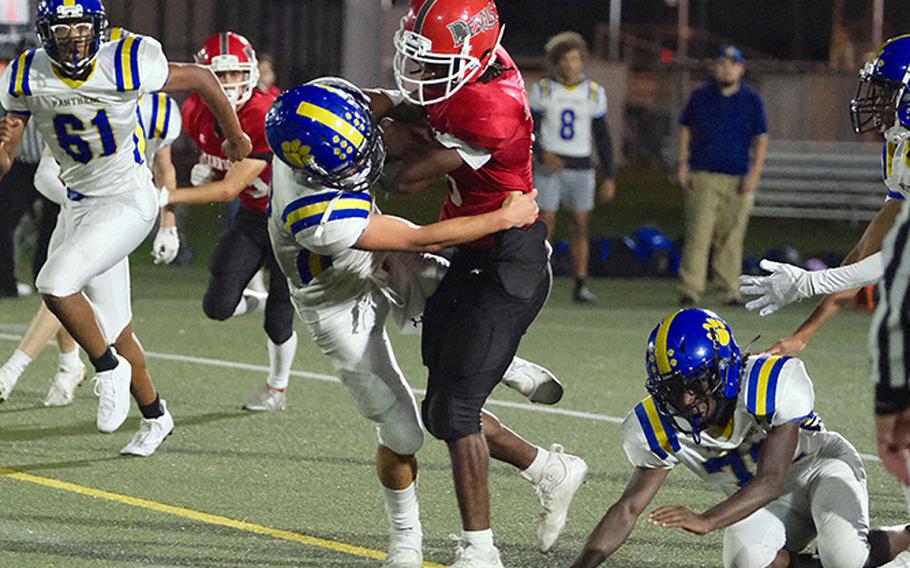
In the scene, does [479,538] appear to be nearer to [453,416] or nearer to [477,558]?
[477,558]

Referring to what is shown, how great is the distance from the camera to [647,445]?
4.11 metres

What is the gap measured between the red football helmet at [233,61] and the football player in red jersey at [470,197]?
234cm

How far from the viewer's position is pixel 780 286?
14.5 ft

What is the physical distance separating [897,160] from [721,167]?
6439mm

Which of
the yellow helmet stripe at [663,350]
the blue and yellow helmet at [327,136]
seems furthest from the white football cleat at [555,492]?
the blue and yellow helmet at [327,136]

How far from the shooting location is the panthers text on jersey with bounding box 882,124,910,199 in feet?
13.4

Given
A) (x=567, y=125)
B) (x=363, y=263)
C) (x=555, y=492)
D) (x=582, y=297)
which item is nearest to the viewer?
(x=363, y=263)

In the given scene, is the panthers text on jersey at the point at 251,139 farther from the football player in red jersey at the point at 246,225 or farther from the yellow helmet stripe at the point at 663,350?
the yellow helmet stripe at the point at 663,350

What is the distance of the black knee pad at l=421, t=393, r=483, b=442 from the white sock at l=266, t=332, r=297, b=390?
102 inches

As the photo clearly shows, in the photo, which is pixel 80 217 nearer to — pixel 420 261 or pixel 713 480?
pixel 420 261

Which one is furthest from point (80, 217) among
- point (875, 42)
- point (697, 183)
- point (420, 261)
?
point (875, 42)

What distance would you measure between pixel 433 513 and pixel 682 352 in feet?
4.98

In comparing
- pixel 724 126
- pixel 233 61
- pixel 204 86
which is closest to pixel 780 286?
pixel 204 86

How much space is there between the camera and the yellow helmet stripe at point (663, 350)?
3926 mm
